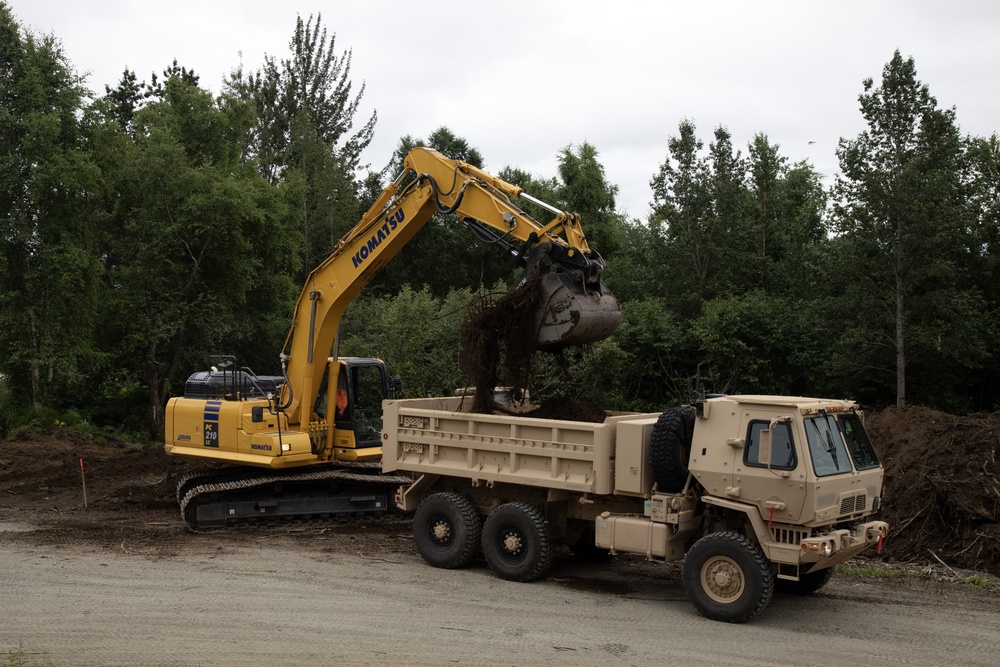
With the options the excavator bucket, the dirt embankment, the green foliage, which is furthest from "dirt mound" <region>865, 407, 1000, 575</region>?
the green foliage

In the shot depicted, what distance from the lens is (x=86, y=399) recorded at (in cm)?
2705

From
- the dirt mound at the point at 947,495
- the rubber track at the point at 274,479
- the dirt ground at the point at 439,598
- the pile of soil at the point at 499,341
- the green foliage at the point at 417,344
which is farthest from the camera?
the green foliage at the point at 417,344

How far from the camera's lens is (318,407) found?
1484 centimetres

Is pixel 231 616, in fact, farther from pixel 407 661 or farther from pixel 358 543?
pixel 358 543

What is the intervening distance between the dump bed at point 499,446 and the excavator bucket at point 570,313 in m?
0.97

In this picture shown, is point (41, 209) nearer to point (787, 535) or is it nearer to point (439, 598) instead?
point (439, 598)

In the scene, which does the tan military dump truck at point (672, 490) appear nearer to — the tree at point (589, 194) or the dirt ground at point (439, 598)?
the dirt ground at point (439, 598)

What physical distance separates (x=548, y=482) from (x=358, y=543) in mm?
3568

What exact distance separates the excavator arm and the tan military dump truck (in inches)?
51.0

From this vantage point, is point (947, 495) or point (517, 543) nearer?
point (517, 543)

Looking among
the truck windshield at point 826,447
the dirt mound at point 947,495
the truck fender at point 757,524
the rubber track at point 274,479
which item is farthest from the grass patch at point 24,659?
the dirt mound at point 947,495

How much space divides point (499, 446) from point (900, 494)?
18.8ft

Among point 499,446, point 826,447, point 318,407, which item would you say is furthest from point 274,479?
point 826,447

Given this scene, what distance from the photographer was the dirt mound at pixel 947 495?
12.1 m
